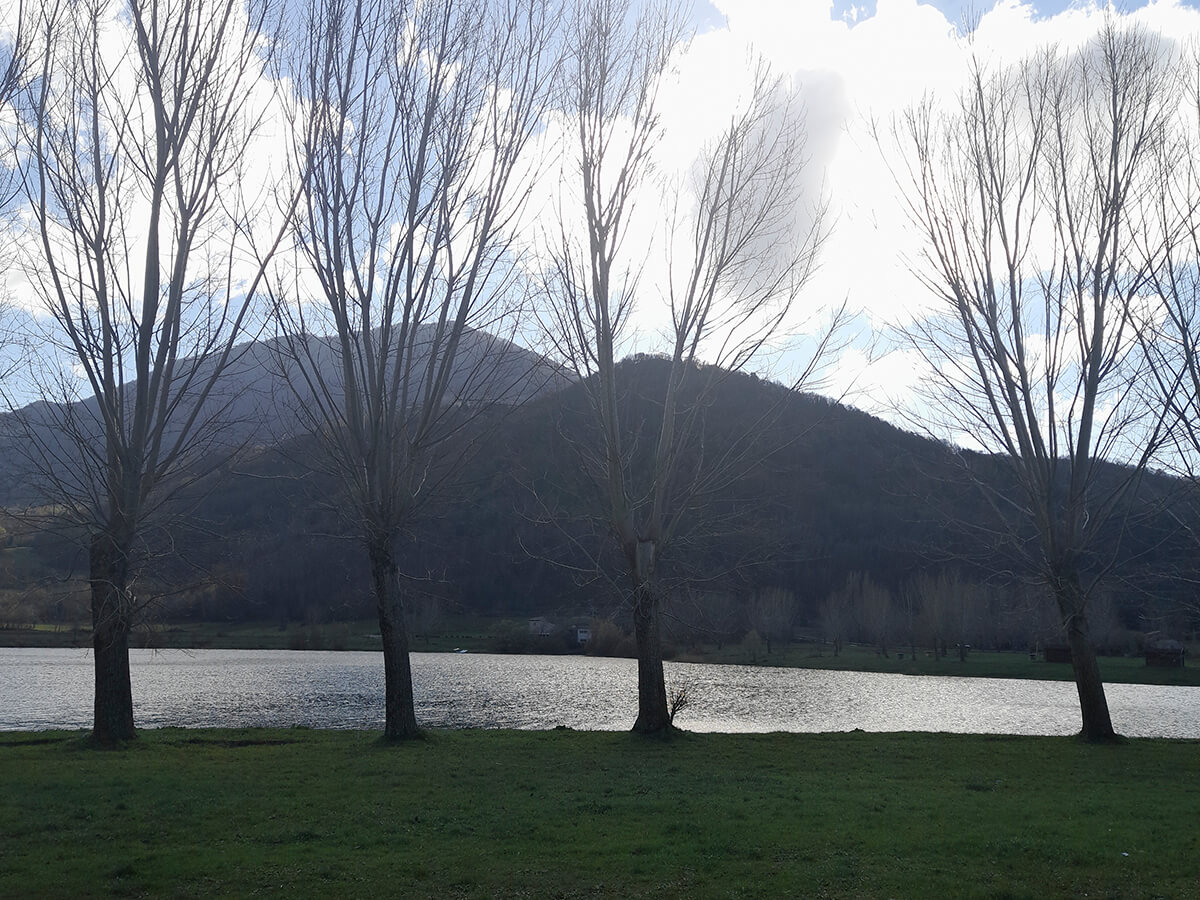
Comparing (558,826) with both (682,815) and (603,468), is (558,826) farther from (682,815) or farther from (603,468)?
(603,468)

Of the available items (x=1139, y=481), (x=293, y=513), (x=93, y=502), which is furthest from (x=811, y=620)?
(x=93, y=502)

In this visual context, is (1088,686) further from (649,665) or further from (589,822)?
(589,822)

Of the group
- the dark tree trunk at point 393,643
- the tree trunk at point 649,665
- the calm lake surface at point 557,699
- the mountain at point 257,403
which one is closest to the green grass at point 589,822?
the tree trunk at point 649,665

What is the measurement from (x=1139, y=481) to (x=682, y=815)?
13398 mm

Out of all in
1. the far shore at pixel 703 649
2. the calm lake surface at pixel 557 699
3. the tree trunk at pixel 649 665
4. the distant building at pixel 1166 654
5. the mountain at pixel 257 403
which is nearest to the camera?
the mountain at pixel 257 403

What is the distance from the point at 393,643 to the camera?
16.2m

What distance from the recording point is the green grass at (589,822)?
7.33m

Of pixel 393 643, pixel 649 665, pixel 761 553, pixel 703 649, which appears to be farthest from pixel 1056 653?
pixel 393 643

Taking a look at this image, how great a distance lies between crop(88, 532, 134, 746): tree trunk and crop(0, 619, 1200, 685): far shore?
3656cm

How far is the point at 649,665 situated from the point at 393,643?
452 centimetres

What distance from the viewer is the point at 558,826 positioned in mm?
9234

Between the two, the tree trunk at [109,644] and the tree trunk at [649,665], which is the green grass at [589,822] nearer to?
the tree trunk at [109,644]

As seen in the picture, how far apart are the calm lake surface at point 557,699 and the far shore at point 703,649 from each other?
771 centimetres

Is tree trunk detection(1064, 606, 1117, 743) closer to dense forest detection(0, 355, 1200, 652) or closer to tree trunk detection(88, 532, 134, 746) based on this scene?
tree trunk detection(88, 532, 134, 746)
